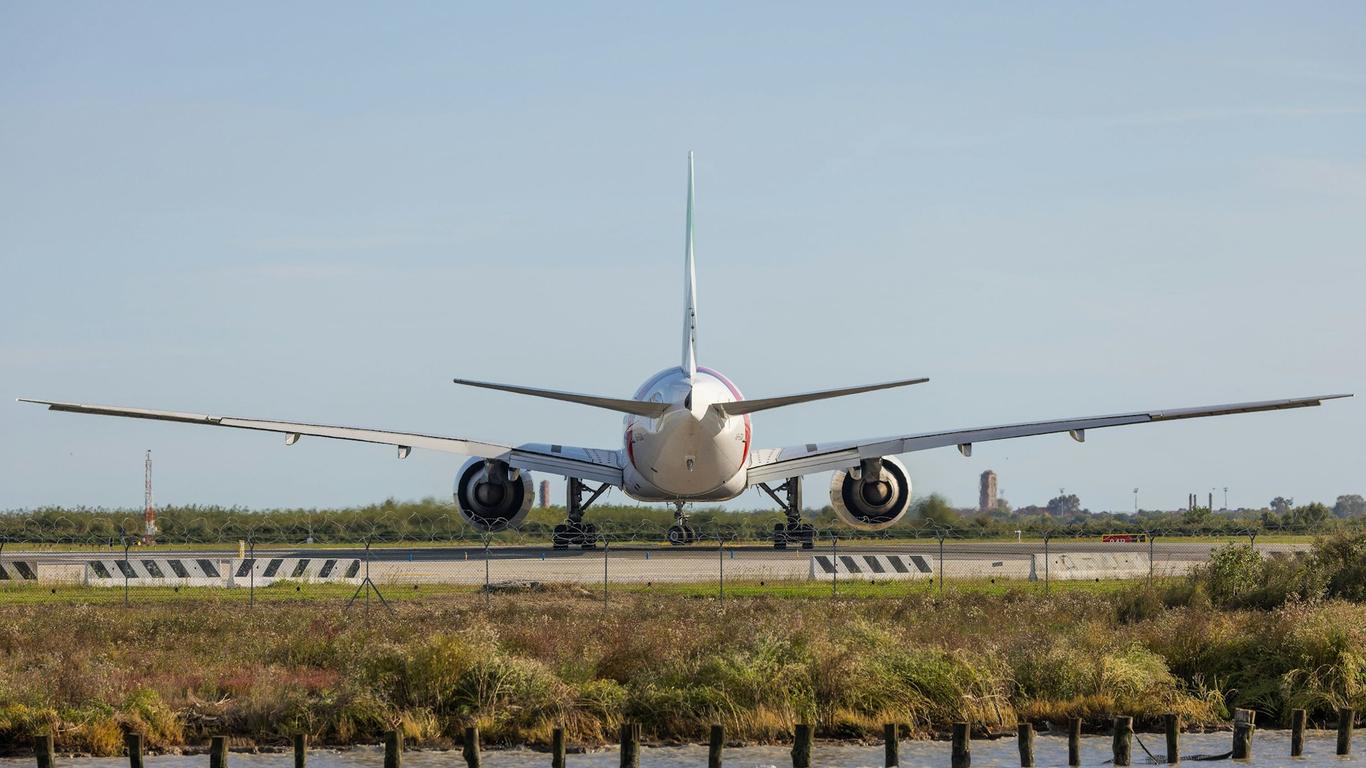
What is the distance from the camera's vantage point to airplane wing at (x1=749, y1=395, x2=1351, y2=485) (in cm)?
4262

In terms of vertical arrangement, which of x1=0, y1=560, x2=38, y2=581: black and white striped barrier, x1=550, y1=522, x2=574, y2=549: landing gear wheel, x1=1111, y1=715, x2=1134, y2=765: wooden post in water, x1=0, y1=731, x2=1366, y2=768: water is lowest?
x1=0, y1=731, x2=1366, y2=768: water

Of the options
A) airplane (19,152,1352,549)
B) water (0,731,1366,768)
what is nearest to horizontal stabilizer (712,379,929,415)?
airplane (19,152,1352,549)

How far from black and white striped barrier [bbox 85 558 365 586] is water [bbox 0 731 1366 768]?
1904cm

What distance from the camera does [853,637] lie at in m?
22.3

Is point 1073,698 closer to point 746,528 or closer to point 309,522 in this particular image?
point 746,528

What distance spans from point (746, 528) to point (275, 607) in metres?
30.6

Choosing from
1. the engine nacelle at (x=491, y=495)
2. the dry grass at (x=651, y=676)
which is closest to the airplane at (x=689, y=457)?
the engine nacelle at (x=491, y=495)

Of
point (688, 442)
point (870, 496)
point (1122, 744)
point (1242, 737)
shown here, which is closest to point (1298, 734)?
point (1242, 737)

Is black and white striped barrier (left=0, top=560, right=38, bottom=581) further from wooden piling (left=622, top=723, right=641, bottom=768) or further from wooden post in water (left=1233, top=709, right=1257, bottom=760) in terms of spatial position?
wooden post in water (left=1233, top=709, right=1257, bottom=760)

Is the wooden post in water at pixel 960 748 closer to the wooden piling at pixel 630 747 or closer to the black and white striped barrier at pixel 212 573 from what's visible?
the wooden piling at pixel 630 747

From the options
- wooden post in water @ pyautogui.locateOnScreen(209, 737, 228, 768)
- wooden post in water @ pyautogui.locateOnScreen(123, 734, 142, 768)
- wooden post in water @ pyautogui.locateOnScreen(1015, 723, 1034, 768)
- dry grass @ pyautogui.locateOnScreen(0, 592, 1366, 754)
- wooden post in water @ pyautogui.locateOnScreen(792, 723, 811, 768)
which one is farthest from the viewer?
dry grass @ pyautogui.locateOnScreen(0, 592, 1366, 754)

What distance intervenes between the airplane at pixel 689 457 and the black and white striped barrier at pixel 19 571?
15.0 feet

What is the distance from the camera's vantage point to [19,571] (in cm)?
3894

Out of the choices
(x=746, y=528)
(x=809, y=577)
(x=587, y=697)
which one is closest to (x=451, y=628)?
(x=587, y=697)
